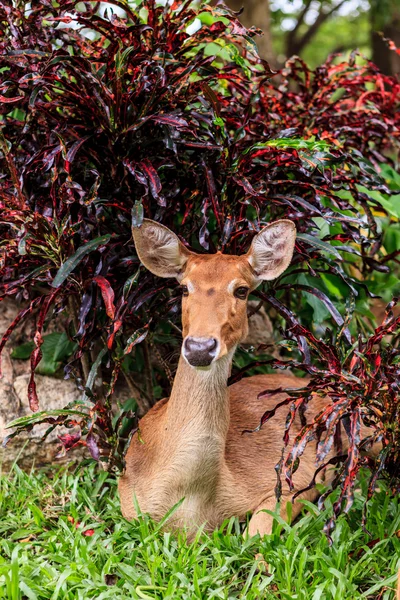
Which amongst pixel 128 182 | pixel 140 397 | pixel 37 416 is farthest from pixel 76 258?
pixel 140 397

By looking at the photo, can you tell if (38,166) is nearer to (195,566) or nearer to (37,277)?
(37,277)

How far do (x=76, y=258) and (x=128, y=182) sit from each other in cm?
58

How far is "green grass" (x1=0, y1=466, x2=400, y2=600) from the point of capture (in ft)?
9.29

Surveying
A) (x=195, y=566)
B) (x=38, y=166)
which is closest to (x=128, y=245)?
(x=38, y=166)

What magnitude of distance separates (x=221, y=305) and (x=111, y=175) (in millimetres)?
1044

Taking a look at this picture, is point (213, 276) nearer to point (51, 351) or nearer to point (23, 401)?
point (51, 351)

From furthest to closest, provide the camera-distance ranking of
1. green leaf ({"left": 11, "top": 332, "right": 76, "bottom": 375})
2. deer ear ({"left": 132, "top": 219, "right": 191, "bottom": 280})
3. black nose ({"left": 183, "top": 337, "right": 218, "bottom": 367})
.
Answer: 1. green leaf ({"left": 11, "top": 332, "right": 76, "bottom": 375})
2. deer ear ({"left": 132, "top": 219, "right": 191, "bottom": 280})
3. black nose ({"left": 183, "top": 337, "right": 218, "bottom": 367})

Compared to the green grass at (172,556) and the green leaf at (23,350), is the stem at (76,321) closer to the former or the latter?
the green leaf at (23,350)

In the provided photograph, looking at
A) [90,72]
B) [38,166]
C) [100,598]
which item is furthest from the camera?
[38,166]

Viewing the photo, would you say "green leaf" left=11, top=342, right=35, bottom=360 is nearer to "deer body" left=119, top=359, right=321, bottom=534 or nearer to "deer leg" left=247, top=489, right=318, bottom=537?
"deer body" left=119, top=359, right=321, bottom=534

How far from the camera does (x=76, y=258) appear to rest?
10.7 feet

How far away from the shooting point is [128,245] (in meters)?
3.66

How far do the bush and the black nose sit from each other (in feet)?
1.66

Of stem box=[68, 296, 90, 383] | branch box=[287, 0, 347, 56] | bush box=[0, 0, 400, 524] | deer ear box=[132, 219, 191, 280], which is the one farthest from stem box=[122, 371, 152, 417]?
branch box=[287, 0, 347, 56]
